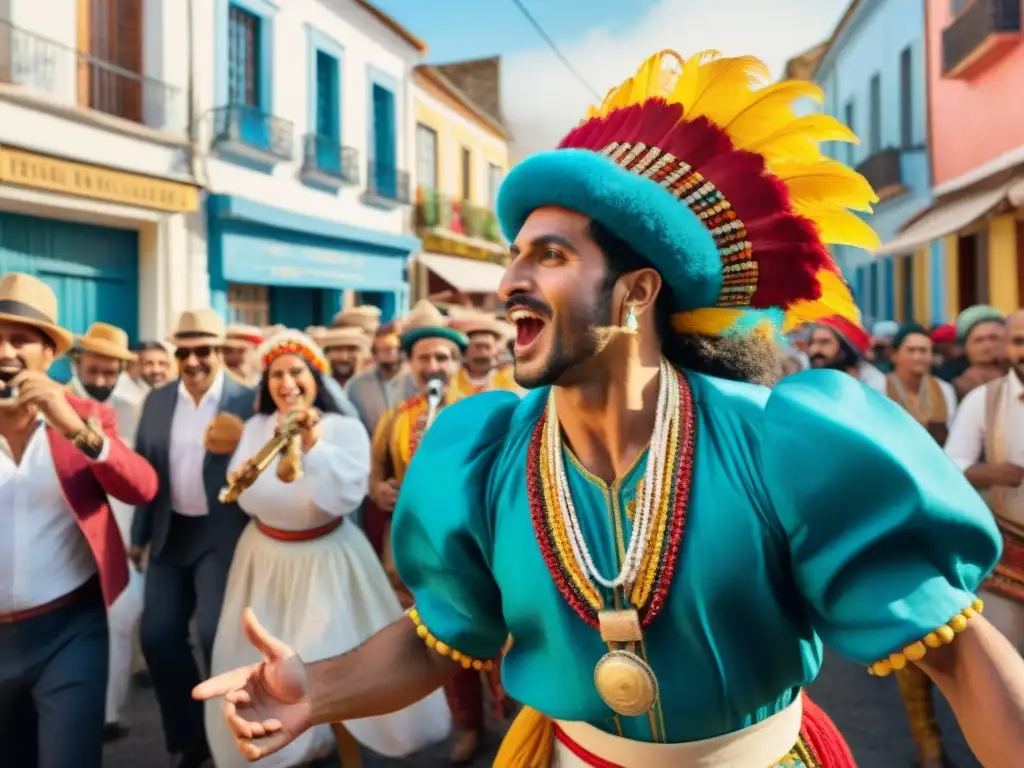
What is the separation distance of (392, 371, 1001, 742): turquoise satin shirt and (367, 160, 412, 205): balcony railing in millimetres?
16316

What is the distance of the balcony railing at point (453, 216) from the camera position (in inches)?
812

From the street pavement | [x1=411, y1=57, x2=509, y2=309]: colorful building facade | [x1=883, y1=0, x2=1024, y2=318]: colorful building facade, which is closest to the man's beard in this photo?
the street pavement

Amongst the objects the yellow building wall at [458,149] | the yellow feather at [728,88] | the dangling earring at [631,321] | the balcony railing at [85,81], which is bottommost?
the dangling earring at [631,321]

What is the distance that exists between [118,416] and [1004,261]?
1124 centimetres

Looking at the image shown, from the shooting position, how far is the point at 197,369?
4.65 meters

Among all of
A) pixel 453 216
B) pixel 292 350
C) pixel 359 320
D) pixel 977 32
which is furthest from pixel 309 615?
pixel 453 216

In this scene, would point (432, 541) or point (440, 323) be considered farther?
point (440, 323)

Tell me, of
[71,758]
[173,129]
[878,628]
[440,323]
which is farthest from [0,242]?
[878,628]

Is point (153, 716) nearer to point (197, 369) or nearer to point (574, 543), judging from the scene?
point (197, 369)

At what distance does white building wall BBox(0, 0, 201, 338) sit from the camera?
9531mm

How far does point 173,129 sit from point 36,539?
976cm

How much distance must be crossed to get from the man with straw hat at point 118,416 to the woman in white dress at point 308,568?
0.54 m

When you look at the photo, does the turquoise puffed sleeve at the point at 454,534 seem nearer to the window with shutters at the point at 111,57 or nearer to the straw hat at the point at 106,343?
the straw hat at the point at 106,343

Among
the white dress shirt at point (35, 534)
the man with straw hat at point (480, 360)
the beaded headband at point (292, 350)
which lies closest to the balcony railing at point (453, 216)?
the man with straw hat at point (480, 360)
